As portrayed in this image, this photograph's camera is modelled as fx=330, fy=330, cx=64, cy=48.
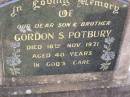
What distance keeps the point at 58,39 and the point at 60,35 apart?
44 mm

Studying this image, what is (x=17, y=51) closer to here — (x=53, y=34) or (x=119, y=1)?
(x=53, y=34)

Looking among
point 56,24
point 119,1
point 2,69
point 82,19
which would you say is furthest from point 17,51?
point 119,1

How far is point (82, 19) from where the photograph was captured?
8.54 feet

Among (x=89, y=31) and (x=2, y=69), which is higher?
(x=89, y=31)

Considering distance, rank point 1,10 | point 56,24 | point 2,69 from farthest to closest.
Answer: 1. point 2,69
2. point 56,24
3. point 1,10

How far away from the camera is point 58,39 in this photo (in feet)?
8.87

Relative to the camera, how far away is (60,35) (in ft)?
8.79

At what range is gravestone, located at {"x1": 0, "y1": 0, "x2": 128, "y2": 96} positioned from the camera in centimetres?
250

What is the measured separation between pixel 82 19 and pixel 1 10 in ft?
2.07

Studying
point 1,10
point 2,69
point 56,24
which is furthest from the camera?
point 2,69

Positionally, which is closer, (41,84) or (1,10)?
(1,10)

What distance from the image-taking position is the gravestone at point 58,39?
2.50 metres

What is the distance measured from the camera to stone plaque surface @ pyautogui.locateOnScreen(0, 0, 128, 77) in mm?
2492

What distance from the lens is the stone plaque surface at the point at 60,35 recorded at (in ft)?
8.18
